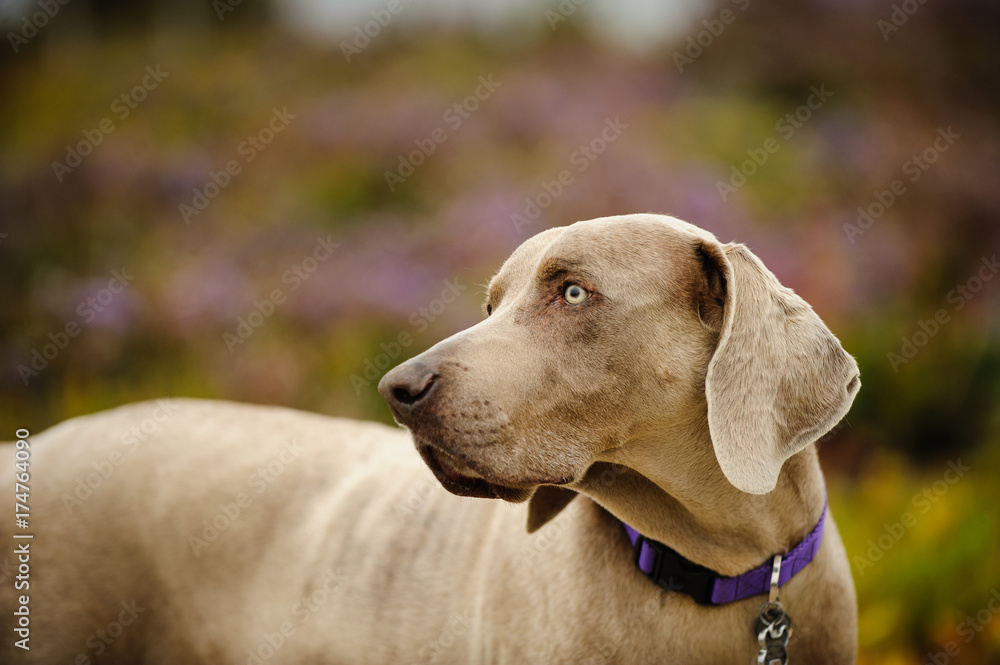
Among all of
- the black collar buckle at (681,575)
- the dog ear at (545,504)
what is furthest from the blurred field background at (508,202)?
the dog ear at (545,504)

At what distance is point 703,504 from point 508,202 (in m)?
5.60

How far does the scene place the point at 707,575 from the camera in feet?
6.70

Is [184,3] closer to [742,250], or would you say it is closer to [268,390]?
[268,390]

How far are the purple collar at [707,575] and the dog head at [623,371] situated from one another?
0.34 metres

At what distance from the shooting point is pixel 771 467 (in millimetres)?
1815

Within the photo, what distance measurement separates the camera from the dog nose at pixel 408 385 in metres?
1.74

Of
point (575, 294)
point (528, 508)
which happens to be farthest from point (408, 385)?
point (528, 508)

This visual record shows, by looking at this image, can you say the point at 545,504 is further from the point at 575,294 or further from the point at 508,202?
the point at 508,202

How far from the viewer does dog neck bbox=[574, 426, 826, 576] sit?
78.0 inches

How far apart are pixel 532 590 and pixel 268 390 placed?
357cm

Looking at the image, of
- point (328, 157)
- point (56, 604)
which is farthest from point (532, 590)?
point (328, 157)

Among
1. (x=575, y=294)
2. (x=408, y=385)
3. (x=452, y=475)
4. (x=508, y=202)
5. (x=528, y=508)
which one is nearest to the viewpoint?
(x=408, y=385)

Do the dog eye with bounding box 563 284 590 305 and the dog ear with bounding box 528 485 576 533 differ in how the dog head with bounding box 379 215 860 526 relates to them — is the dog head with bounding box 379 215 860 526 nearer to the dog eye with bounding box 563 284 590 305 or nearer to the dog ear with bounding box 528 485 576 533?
the dog eye with bounding box 563 284 590 305

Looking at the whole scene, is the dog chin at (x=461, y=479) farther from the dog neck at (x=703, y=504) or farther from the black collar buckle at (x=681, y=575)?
the black collar buckle at (x=681, y=575)
